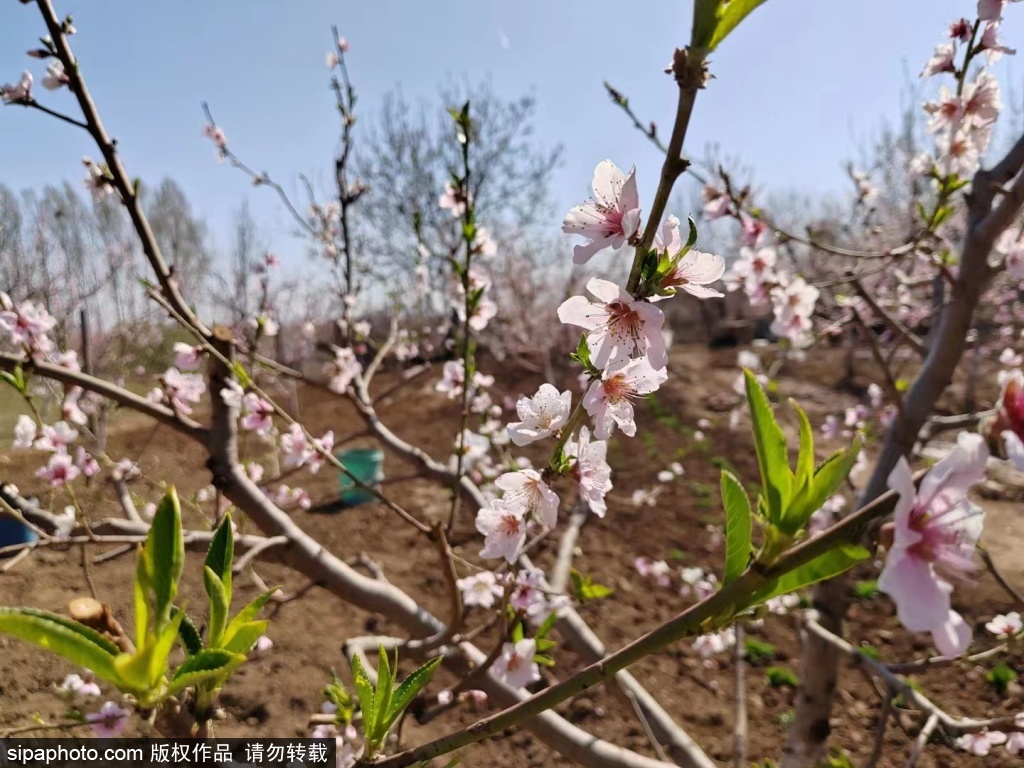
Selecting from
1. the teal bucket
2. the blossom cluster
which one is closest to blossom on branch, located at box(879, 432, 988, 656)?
the blossom cluster

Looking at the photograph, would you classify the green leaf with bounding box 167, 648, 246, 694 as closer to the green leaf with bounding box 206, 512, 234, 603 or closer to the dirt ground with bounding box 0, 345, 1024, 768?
the green leaf with bounding box 206, 512, 234, 603

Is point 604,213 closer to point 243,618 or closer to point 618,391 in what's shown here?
point 618,391

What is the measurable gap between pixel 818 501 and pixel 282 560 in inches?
56.4

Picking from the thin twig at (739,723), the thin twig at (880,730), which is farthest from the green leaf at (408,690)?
the thin twig at (739,723)

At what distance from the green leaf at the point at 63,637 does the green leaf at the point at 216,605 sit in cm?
9

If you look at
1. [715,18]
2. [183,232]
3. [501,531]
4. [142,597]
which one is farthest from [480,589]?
[183,232]

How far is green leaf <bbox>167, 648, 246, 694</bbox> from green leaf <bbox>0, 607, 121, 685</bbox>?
47 millimetres

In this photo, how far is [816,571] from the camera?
47 cm

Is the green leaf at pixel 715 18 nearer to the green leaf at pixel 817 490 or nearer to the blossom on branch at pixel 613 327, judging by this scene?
the blossom on branch at pixel 613 327

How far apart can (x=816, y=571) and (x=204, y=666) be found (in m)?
0.54

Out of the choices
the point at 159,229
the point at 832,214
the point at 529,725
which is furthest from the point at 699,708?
the point at 832,214

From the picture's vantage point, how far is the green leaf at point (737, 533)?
0.51 meters

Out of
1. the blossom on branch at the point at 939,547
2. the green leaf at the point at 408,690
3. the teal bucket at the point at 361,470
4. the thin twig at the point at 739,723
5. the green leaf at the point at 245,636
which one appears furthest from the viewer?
the teal bucket at the point at 361,470

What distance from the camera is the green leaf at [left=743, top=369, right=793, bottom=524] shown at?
0.48m
